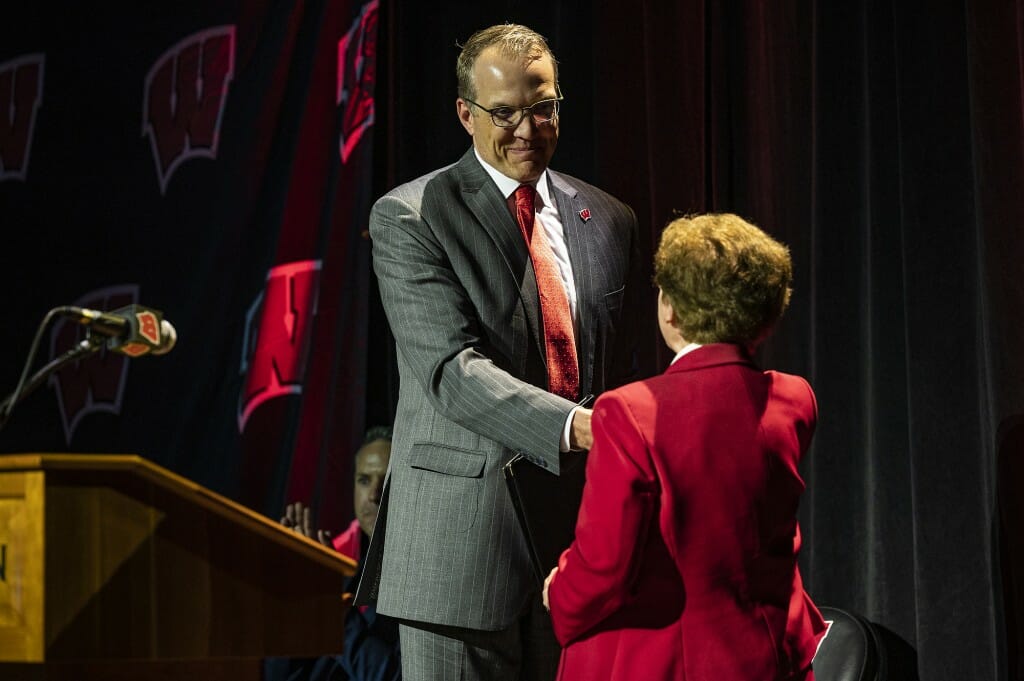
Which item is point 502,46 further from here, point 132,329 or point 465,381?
point 132,329

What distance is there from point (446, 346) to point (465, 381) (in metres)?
0.08

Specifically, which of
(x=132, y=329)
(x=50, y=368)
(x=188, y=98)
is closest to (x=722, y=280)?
(x=132, y=329)

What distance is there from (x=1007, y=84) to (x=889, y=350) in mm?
695

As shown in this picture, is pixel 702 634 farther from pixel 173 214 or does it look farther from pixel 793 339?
pixel 173 214

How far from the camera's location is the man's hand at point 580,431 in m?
2.02

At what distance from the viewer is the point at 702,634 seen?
1.75m

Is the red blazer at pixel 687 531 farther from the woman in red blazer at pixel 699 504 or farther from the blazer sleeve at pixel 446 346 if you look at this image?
the blazer sleeve at pixel 446 346

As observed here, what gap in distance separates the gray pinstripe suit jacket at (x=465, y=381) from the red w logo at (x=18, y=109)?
2.74 metres

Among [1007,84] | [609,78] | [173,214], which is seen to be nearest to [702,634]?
[1007,84]

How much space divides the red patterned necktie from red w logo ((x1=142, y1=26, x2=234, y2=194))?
2442 millimetres

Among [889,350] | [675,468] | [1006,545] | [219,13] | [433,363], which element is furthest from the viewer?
[219,13]

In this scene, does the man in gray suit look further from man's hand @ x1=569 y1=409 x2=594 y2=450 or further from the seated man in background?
the seated man in background

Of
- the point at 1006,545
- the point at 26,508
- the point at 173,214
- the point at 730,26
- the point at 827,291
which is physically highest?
the point at 730,26

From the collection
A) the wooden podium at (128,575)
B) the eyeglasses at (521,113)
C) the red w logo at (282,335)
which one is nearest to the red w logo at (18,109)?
the red w logo at (282,335)
